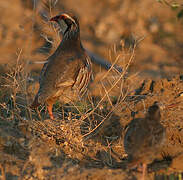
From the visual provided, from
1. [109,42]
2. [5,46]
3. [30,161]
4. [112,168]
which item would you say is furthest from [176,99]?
[5,46]

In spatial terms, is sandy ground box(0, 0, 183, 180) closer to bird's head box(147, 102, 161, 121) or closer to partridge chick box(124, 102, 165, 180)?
partridge chick box(124, 102, 165, 180)

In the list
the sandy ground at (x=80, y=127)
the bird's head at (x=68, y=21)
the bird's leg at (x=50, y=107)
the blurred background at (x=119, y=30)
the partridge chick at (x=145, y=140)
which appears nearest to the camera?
the partridge chick at (x=145, y=140)

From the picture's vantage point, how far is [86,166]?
563 centimetres

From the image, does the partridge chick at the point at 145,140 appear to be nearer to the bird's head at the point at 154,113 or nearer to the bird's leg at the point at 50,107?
the bird's head at the point at 154,113

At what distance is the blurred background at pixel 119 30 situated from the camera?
11234mm

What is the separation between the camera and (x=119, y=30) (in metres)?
Answer: 13.0

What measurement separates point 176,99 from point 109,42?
5.63 meters

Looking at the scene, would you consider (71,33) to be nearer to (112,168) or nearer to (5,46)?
(112,168)

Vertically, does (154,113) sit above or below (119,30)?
below

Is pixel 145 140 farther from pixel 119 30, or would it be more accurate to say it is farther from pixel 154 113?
pixel 119 30

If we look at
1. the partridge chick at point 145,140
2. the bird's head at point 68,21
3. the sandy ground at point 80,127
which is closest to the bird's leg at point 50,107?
the sandy ground at point 80,127

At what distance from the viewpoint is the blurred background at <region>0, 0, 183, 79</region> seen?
36.9 feet

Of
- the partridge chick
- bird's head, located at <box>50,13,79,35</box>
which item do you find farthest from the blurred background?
the partridge chick

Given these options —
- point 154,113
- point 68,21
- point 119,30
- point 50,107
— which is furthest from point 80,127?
point 119,30
